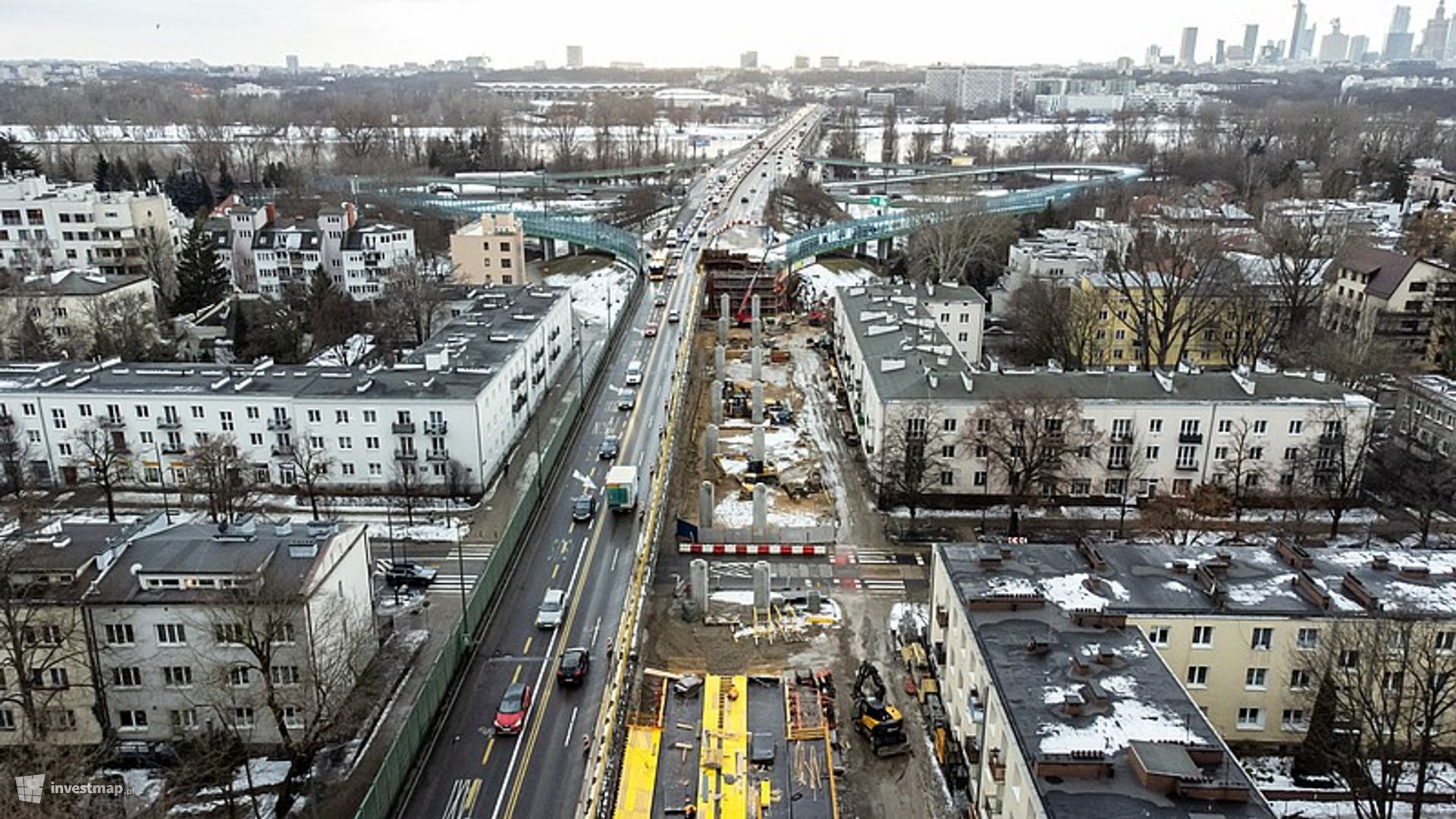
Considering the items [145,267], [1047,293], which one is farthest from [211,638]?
[145,267]

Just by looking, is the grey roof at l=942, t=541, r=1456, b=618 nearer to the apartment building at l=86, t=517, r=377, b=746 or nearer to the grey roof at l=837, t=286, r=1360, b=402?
the grey roof at l=837, t=286, r=1360, b=402

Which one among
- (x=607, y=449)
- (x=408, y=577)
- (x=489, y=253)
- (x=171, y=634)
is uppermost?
(x=489, y=253)

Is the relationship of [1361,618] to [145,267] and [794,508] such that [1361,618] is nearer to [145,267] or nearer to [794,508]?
[794,508]

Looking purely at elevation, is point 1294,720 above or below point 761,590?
above

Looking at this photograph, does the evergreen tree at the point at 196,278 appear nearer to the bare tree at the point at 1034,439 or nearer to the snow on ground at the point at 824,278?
the snow on ground at the point at 824,278

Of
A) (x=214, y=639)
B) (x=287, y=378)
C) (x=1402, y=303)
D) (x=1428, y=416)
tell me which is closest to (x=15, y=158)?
(x=287, y=378)

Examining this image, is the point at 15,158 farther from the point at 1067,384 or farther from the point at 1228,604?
the point at 1228,604

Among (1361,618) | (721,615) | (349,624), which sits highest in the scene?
(1361,618)
